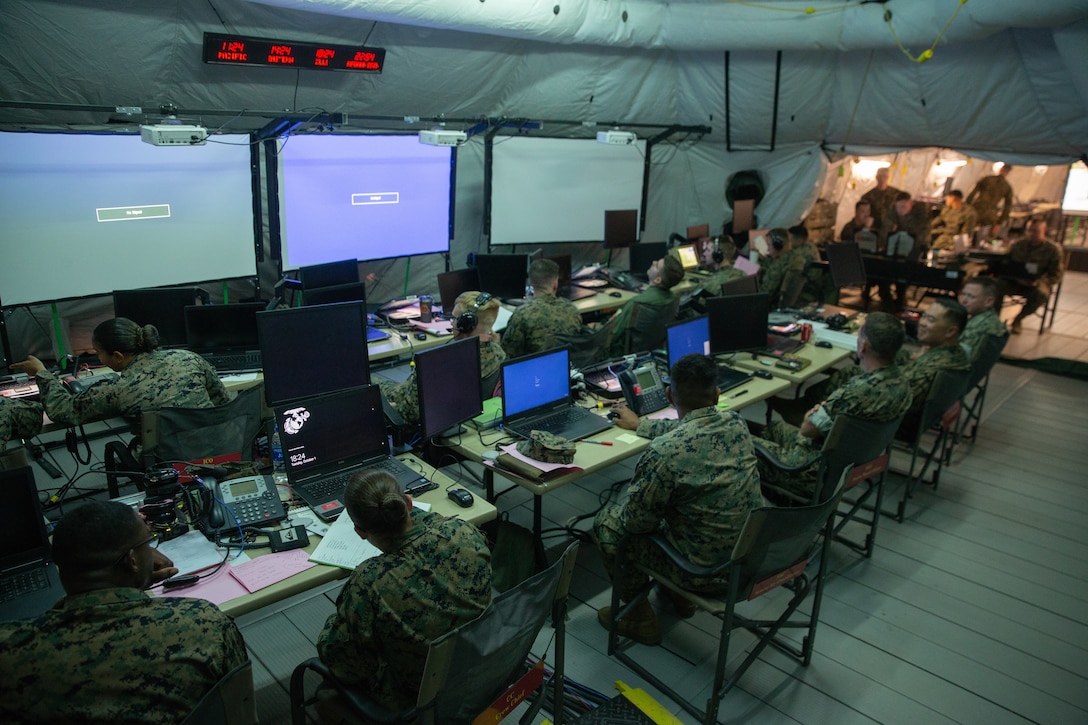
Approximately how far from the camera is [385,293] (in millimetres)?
6996

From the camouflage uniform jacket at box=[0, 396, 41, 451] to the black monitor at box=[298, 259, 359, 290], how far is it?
1947 millimetres

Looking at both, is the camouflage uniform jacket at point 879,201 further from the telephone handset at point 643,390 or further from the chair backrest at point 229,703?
the chair backrest at point 229,703

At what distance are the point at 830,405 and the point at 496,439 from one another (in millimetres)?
1786

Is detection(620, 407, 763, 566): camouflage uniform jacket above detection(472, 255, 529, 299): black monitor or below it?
below

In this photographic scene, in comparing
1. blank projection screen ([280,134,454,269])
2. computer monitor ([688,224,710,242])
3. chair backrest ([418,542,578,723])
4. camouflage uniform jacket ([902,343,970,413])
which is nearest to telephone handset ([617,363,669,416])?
camouflage uniform jacket ([902,343,970,413])

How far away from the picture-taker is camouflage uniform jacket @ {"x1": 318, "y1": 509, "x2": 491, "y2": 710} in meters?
2.03

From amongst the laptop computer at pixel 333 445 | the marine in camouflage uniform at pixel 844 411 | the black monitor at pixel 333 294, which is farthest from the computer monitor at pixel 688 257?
the laptop computer at pixel 333 445

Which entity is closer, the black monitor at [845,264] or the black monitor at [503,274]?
the black monitor at [503,274]

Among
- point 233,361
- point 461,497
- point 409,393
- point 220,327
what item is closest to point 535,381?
point 409,393

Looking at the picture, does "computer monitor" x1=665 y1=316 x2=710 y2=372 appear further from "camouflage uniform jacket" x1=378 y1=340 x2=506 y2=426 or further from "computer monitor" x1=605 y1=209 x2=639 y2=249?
"computer monitor" x1=605 y1=209 x2=639 y2=249

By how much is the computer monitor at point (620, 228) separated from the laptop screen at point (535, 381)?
4409mm

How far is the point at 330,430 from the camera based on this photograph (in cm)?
306

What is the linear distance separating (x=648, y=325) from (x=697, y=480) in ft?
9.26

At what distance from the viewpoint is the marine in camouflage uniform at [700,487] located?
2.80 m
